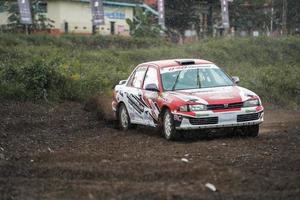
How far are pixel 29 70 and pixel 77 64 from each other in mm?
4369

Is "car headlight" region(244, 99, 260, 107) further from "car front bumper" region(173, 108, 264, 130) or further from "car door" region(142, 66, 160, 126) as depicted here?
"car door" region(142, 66, 160, 126)

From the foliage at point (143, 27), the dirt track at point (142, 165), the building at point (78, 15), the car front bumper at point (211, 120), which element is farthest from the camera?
the building at point (78, 15)

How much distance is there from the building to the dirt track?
107 ft

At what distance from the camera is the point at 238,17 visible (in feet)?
188

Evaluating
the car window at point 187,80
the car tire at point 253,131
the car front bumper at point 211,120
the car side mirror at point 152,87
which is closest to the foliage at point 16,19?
the car side mirror at point 152,87

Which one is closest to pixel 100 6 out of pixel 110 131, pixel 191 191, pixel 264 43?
pixel 264 43

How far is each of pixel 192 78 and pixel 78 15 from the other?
38.3 metres

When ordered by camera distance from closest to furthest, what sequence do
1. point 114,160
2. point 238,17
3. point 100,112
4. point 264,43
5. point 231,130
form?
point 114,160
point 231,130
point 100,112
point 264,43
point 238,17

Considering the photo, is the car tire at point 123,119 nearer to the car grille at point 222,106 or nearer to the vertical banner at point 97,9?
the car grille at point 222,106

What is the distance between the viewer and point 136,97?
1344cm

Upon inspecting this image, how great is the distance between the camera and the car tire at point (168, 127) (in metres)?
11.8

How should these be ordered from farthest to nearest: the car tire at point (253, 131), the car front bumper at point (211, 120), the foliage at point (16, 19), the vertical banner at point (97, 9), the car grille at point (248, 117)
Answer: the foliage at point (16, 19), the vertical banner at point (97, 9), the car tire at point (253, 131), the car grille at point (248, 117), the car front bumper at point (211, 120)

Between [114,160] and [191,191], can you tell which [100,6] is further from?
[191,191]

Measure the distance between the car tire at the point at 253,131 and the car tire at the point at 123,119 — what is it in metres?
2.96
